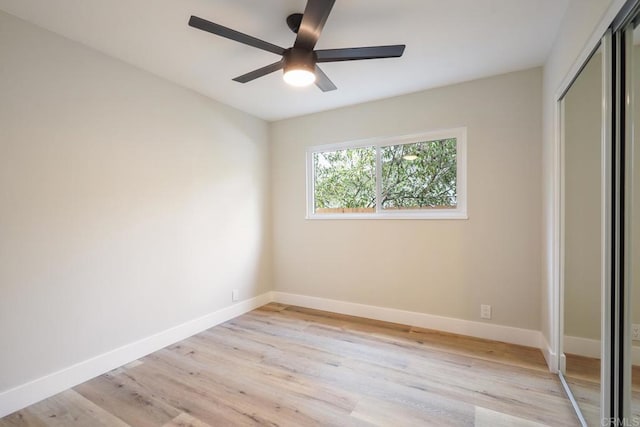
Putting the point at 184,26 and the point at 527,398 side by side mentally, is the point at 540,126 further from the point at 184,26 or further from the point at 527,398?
the point at 184,26

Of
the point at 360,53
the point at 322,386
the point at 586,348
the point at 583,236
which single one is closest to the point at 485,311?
the point at 586,348

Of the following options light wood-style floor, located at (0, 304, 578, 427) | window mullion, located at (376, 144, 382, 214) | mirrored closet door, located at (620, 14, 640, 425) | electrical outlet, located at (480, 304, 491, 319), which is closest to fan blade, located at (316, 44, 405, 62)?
mirrored closet door, located at (620, 14, 640, 425)

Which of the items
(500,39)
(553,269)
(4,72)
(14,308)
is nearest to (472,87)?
(500,39)

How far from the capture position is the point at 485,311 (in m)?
2.77

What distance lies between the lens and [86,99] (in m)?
2.20

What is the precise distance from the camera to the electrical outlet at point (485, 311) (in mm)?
2760

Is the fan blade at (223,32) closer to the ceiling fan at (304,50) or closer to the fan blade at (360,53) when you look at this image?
the ceiling fan at (304,50)

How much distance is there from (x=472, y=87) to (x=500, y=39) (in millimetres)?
680

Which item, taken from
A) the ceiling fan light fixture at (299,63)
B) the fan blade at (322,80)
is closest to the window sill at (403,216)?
the fan blade at (322,80)

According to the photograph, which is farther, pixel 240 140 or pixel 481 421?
pixel 240 140

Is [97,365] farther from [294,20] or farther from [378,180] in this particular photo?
[378,180]

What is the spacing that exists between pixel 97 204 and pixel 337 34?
2230 mm

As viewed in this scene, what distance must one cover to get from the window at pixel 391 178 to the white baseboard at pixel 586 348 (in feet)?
4.20

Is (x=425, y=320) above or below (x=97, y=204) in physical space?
below
